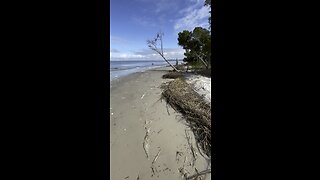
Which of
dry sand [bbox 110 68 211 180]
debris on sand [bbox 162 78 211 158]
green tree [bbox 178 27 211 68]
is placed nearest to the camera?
dry sand [bbox 110 68 211 180]

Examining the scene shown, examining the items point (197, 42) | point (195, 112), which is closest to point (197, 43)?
point (197, 42)

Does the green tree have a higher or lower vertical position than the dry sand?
higher

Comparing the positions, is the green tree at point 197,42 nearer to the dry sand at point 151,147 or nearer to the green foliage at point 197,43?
the green foliage at point 197,43

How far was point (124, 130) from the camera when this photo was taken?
4379 mm

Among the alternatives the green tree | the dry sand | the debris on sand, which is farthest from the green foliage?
the dry sand

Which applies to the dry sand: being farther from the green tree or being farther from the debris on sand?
the green tree

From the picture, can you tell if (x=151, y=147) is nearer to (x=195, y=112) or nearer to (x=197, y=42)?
(x=195, y=112)

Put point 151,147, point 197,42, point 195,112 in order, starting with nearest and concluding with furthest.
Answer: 1. point 151,147
2. point 195,112
3. point 197,42

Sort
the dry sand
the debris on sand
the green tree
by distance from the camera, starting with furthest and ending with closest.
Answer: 1. the green tree
2. the debris on sand
3. the dry sand

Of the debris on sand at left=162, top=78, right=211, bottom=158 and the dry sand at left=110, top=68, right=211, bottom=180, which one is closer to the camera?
the dry sand at left=110, top=68, right=211, bottom=180

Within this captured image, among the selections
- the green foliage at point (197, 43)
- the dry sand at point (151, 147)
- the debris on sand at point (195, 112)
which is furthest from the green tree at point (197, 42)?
the dry sand at point (151, 147)
